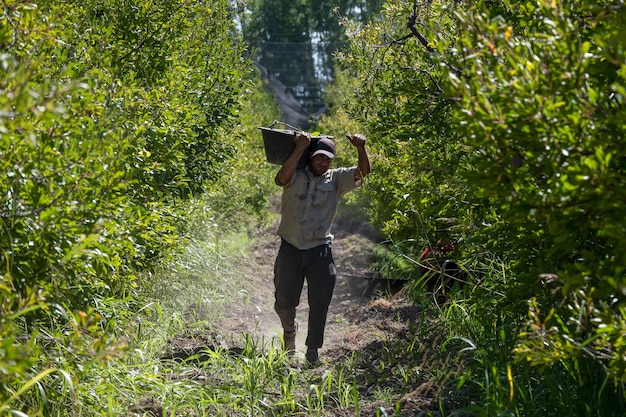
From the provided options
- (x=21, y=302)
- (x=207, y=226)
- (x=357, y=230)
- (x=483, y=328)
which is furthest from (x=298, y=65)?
(x=21, y=302)

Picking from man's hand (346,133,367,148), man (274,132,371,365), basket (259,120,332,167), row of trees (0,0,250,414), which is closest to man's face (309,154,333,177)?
man (274,132,371,365)

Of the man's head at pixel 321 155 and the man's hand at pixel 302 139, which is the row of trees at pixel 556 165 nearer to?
the man's hand at pixel 302 139

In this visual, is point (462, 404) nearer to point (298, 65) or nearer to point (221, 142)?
point (221, 142)

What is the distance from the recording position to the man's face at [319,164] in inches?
264

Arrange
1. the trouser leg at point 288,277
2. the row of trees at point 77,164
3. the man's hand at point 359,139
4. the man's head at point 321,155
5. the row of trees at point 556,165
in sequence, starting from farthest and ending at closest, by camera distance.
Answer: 1. the trouser leg at point 288,277
2. the man's head at point 321,155
3. the man's hand at point 359,139
4. the row of trees at point 77,164
5. the row of trees at point 556,165

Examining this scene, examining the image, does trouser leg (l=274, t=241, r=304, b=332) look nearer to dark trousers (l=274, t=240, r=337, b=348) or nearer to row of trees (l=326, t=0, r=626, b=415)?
dark trousers (l=274, t=240, r=337, b=348)

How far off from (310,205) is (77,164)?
3221mm

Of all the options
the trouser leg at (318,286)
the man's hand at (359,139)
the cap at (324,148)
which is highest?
the man's hand at (359,139)

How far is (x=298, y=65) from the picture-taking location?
35.8 meters

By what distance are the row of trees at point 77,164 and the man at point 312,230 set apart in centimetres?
93

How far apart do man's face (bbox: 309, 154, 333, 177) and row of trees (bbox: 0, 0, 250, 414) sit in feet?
3.20

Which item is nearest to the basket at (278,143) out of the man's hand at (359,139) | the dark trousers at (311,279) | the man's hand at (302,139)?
the man's hand at (302,139)

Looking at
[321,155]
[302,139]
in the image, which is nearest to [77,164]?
[302,139]

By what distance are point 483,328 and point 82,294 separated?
2.57 metres
